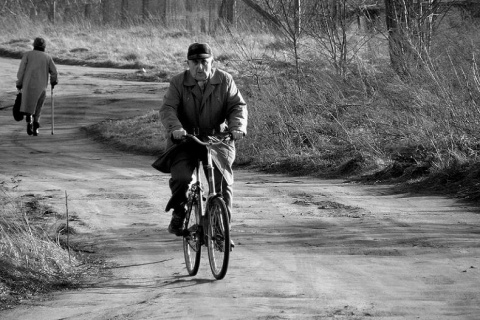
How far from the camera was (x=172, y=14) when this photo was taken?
5788cm

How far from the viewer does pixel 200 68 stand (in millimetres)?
7293

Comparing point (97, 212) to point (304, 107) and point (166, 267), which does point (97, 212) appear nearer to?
point (166, 267)

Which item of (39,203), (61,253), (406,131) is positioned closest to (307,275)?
(61,253)

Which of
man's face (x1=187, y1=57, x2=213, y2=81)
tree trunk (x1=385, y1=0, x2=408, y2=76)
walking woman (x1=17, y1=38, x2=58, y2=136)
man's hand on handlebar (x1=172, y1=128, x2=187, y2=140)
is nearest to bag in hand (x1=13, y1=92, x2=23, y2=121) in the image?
walking woman (x1=17, y1=38, x2=58, y2=136)

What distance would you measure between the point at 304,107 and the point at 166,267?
28.1 feet

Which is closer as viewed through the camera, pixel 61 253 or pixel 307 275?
pixel 307 275

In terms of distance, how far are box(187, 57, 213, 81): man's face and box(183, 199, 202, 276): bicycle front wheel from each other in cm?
94

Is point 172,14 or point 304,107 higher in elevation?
point 172,14

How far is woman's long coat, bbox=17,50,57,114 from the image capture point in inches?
713

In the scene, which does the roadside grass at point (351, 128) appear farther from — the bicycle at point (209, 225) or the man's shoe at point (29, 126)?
the man's shoe at point (29, 126)

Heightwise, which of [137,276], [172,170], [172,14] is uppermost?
[172,14]

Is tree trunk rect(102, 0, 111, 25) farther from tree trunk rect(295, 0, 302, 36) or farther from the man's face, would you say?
the man's face

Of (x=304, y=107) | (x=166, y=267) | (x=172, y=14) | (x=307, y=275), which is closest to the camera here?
(x=307, y=275)

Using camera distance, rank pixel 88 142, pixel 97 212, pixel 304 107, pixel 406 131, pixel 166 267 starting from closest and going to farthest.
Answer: pixel 166 267 < pixel 97 212 < pixel 406 131 < pixel 304 107 < pixel 88 142
